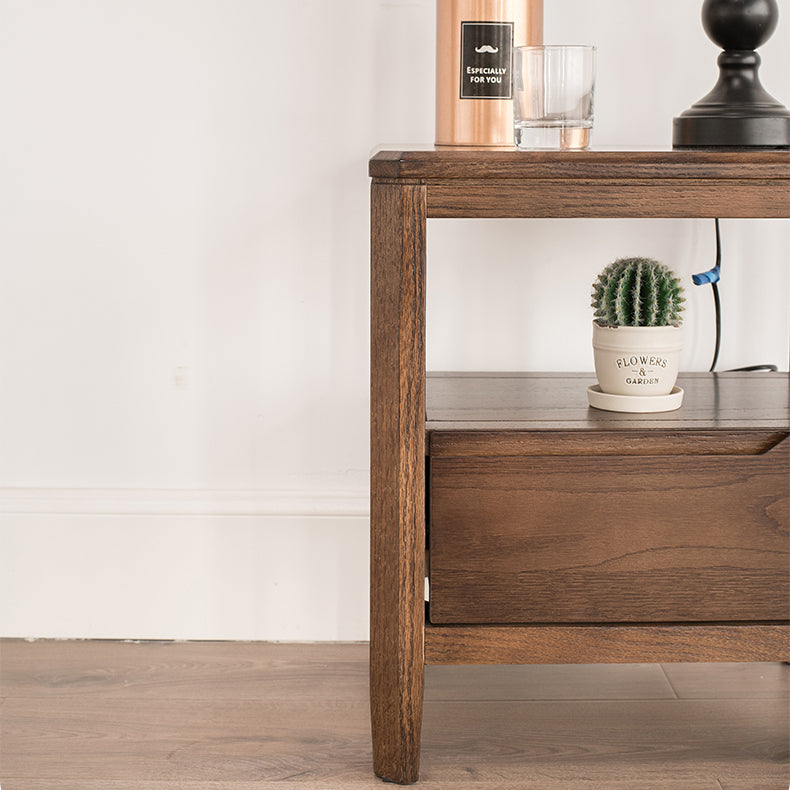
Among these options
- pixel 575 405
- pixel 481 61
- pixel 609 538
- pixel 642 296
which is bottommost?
pixel 609 538

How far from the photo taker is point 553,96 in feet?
3.43

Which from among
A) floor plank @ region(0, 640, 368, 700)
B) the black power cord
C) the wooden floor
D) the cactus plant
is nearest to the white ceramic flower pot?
the cactus plant

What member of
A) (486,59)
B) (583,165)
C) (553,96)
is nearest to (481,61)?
(486,59)

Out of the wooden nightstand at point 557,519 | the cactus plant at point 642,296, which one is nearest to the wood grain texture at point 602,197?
the wooden nightstand at point 557,519

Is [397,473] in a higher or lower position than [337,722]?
higher

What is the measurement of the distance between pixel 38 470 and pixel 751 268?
1.07 m

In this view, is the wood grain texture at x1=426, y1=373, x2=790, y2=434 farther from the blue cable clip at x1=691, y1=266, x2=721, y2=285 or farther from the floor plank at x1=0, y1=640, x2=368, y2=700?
the floor plank at x1=0, y1=640, x2=368, y2=700

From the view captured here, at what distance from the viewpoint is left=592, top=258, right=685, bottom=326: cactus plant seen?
1094 millimetres

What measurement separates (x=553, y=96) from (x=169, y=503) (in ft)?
2.59

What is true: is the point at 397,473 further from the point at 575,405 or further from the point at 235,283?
the point at 235,283

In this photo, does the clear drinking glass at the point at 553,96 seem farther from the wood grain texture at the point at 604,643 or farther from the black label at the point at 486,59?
the wood grain texture at the point at 604,643

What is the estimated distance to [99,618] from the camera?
146 centimetres

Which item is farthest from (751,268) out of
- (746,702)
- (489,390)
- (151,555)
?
(151,555)

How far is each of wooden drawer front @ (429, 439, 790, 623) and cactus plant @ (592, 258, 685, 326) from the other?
16 centimetres
